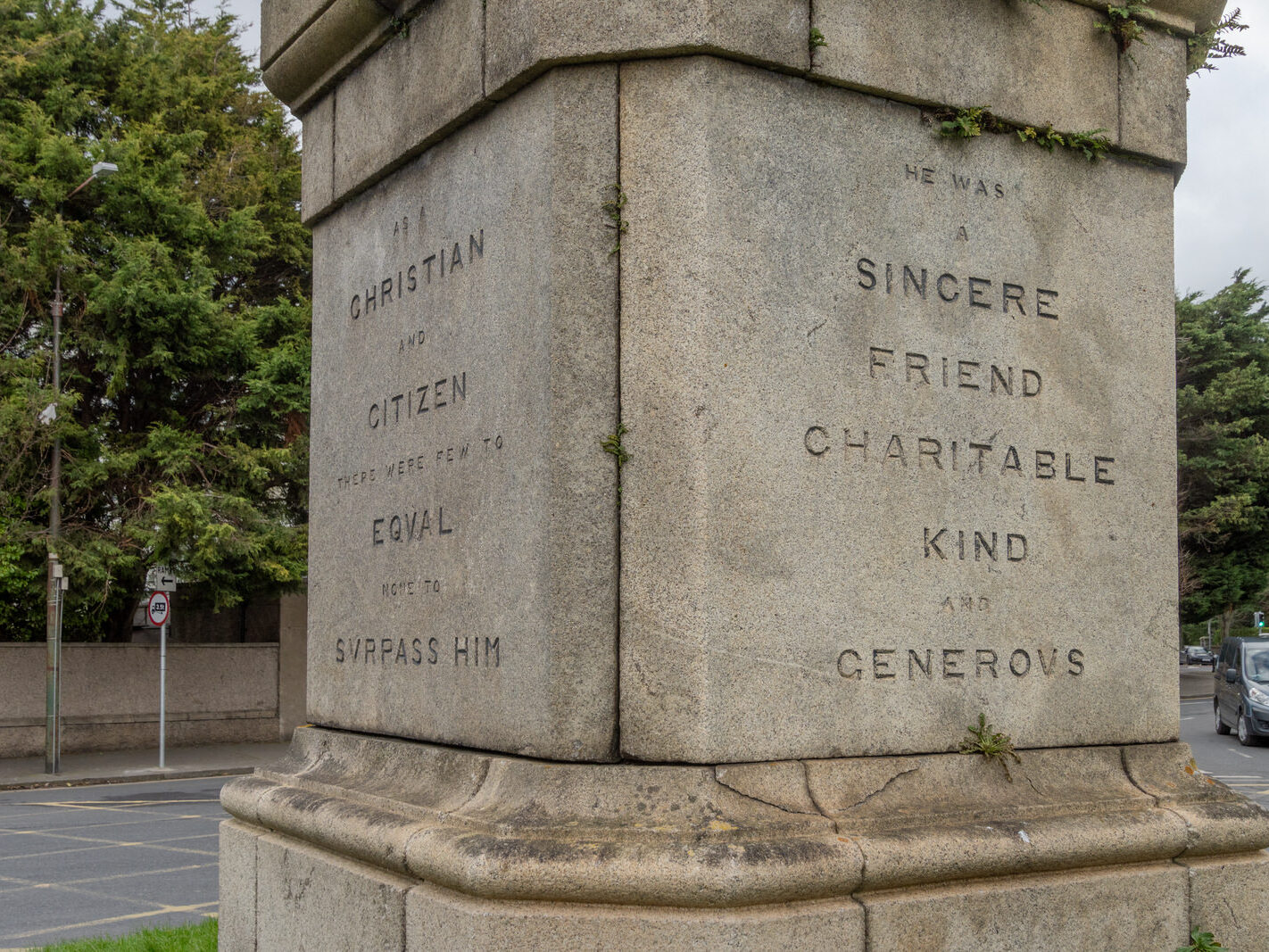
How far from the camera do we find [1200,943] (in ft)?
12.5

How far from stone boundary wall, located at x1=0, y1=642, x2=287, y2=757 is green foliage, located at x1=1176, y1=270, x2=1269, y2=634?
26459 millimetres

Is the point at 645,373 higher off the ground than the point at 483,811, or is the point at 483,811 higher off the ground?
the point at 645,373

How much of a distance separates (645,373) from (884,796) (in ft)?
4.44

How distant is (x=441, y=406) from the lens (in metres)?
4.23

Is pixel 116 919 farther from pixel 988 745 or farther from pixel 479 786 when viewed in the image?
pixel 988 745

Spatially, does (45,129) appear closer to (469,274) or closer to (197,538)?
(197,538)

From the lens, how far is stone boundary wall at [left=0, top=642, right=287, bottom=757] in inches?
885

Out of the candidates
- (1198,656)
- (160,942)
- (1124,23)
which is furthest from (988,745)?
(1198,656)

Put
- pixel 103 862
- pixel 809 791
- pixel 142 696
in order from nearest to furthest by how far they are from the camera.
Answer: pixel 809 791, pixel 103 862, pixel 142 696

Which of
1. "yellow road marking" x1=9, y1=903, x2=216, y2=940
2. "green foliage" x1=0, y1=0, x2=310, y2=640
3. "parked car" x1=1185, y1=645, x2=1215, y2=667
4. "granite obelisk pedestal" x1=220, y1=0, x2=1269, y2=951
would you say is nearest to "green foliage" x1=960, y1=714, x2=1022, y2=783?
"granite obelisk pedestal" x1=220, y1=0, x2=1269, y2=951

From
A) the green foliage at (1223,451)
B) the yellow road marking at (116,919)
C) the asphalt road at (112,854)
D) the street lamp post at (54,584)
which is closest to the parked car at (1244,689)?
the asphalt road at (112,854)

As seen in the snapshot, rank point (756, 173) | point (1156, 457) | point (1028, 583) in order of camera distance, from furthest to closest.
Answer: point (1156, 457) < point (1028, 583) < point (756, 173)

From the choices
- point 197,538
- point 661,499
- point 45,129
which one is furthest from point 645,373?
point 45,129

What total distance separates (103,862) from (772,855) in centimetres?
996
